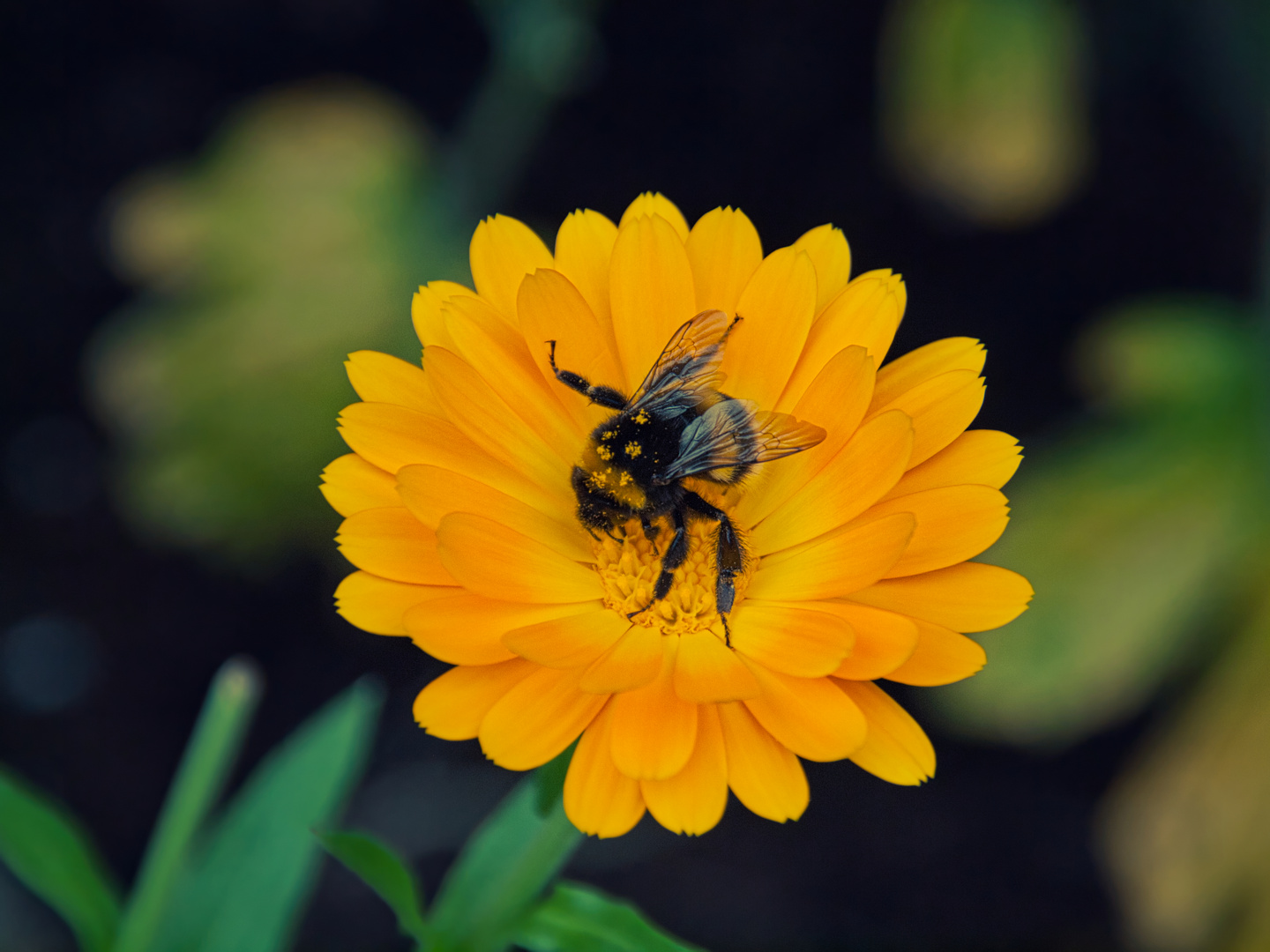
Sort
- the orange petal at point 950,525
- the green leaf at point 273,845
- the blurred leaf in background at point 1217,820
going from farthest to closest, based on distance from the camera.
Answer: the blurred leaf in background at point 1217,820, the green leaf at point 273,845, the orange petal at point 950,525

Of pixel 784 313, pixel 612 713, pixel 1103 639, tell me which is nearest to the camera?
pixel 612 713

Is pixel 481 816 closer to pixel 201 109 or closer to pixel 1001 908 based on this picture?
pixel 1001 908

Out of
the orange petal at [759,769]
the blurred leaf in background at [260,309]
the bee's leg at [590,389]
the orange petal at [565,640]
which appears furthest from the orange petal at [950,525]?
the blurred leaf in background at [260,309]

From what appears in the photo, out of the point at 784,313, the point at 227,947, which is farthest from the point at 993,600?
the point at 227,947

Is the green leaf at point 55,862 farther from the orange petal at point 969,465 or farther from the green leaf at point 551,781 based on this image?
the orange petal at point 969,465

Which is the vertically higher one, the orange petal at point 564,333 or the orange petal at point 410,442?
the orange petal at point 564,333

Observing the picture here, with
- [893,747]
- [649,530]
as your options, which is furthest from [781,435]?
[893,747]
